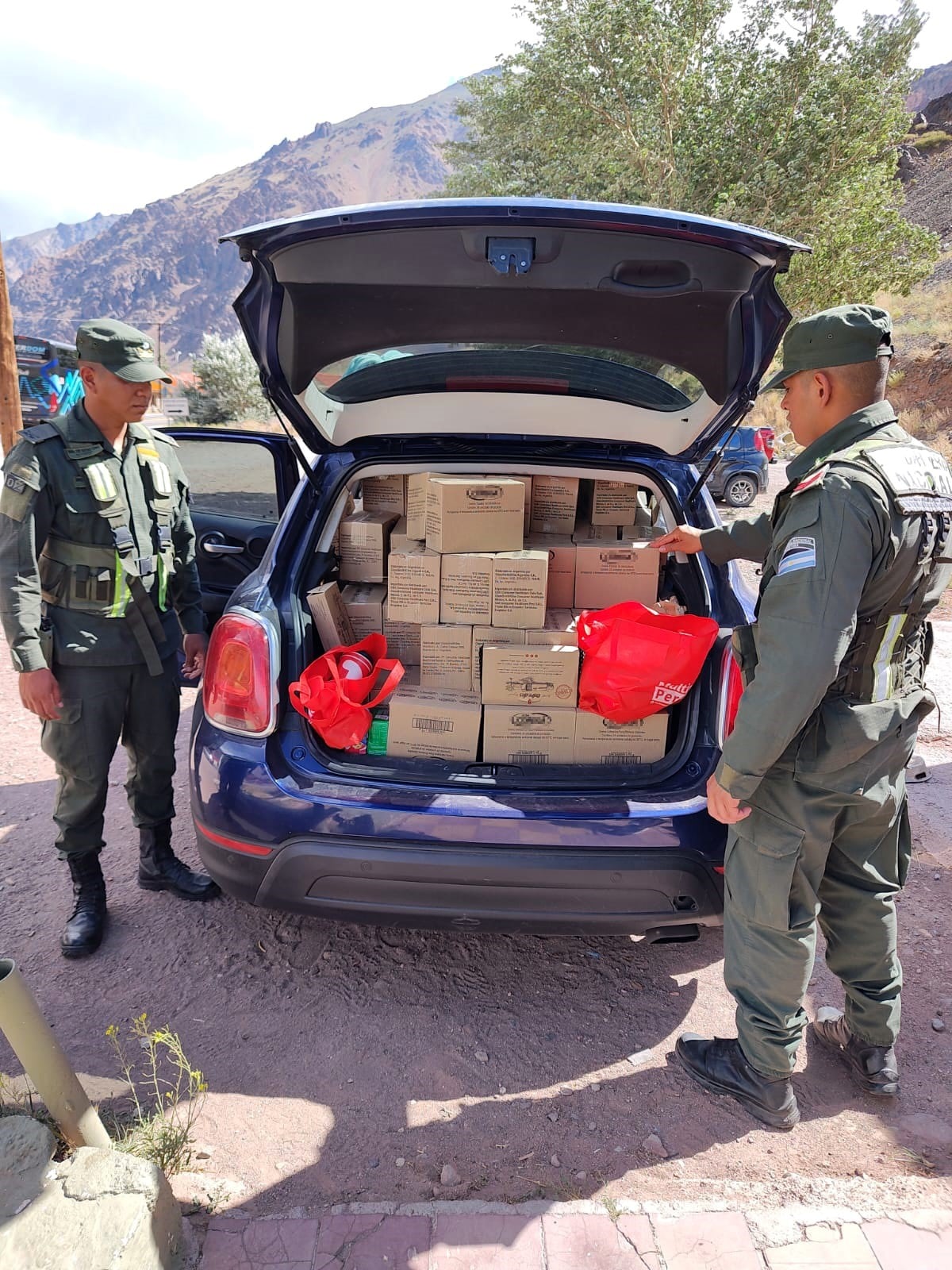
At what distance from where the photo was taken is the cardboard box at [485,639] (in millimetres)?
2502

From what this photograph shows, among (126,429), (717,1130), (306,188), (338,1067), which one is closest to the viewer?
(717,1130)

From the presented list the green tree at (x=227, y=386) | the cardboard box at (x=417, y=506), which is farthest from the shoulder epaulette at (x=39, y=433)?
the green tree at (x=227, y=386)

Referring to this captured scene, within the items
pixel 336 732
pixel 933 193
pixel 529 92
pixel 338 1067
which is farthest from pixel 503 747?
pixel 933 193

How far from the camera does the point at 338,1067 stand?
7.03ft

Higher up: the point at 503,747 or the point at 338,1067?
the point at 503,747

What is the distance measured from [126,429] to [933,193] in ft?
153

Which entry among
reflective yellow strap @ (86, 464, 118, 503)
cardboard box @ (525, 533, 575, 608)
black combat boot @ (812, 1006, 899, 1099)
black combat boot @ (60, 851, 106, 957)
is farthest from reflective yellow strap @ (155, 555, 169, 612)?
black combat boot @ (812, 1006, 899, 1099)

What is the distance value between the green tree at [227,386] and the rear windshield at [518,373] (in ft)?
56.9

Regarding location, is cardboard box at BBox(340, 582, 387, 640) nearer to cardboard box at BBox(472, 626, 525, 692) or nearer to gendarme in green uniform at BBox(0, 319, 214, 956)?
cardboard box at BBox(472, 626, 525, 692)

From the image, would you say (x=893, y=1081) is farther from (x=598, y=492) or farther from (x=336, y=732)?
(x=598, y=492)

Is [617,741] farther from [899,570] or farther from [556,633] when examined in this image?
[899,570]

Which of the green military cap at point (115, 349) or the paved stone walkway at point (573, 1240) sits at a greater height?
the green military cap at point (115, 349)

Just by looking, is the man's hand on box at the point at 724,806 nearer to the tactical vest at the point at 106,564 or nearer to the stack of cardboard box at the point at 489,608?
the stack of cardboard box at the point at 489,608

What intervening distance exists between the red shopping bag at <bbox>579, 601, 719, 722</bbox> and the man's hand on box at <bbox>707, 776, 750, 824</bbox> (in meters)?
0.45
